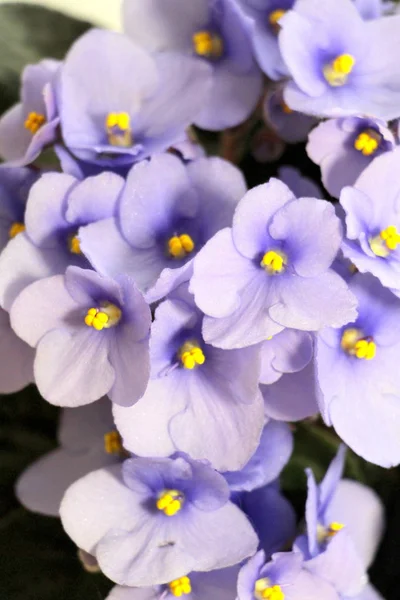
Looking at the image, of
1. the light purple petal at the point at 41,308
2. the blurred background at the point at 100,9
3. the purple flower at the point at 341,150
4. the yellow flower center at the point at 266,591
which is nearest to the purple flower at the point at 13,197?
the light purple petal at the point at 41,308

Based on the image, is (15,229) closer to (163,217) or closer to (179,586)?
(163,217)

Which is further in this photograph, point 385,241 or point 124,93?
point 124,93

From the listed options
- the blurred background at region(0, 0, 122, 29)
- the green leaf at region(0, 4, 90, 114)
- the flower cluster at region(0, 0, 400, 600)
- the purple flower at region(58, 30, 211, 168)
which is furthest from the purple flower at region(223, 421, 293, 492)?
the blurred background at region(0, 0, 122, 29)

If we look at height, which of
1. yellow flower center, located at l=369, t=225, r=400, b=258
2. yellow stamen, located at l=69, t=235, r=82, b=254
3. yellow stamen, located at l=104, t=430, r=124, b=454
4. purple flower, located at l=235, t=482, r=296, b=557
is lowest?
purple flower, located at l=235, t=482, r=296, b=557

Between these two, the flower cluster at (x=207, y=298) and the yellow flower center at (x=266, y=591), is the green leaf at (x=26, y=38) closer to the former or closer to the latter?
the flower cluster at (x=207, y=298)

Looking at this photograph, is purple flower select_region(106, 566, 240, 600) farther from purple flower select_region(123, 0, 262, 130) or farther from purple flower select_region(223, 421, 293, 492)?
purple flower select_region(123, 0, 262, 130)

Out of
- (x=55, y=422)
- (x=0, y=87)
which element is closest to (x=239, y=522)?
(x=55, y=422)

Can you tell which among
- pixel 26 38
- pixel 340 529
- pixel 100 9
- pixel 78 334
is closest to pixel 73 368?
pixel 78 334

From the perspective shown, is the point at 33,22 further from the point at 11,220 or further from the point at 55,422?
the point at 55,422

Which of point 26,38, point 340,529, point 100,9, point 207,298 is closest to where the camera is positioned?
point 207,298
